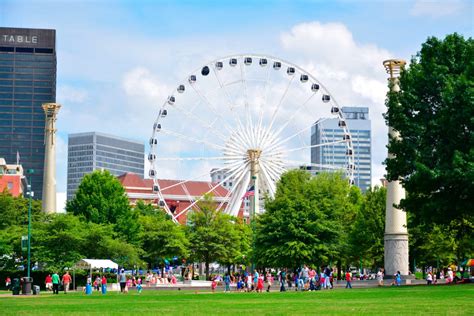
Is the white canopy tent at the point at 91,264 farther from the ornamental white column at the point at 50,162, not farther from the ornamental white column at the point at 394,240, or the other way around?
the ornamental white column at the point at 50,162

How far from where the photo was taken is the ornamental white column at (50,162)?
356ft

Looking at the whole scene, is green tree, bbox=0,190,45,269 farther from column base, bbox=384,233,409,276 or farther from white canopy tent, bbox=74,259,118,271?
column base, bbox=384,233,409,276

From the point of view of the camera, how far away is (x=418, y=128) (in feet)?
176

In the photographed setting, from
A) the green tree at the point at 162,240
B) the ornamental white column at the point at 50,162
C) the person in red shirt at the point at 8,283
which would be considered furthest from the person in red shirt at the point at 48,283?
the ornamental white column at the point at 50,162

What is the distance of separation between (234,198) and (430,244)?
934 inches

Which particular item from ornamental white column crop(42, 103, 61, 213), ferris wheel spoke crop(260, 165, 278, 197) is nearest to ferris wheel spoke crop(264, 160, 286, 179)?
ferris wheel spoke crop(260, 165, 278, 197)

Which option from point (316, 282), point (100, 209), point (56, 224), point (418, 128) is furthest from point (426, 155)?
point (100, 209)

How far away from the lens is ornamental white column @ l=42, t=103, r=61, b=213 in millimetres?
108562

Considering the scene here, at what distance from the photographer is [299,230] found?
77625 millimetres

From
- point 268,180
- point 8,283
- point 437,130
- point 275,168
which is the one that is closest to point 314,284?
point 437,130

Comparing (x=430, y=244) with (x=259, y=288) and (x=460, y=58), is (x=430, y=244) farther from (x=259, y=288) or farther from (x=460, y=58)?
(x=460, y=58)

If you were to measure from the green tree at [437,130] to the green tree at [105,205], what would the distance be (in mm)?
48378

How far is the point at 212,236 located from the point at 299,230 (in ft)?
109

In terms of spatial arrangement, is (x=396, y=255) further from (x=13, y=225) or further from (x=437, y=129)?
(x=13, y=225)
